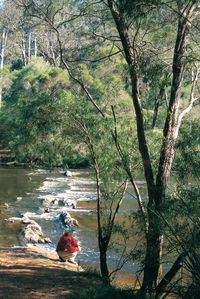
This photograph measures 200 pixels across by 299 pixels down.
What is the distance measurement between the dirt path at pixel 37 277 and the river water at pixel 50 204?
2.18 metres

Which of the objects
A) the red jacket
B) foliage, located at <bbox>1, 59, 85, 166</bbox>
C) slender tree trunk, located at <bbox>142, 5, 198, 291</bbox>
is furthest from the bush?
foliage, located at <bbox>1, 59, 85, 166</bbox>

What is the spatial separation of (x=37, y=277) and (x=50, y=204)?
11206 millimetres

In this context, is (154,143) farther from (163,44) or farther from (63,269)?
(63,269)

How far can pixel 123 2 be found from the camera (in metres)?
6.91

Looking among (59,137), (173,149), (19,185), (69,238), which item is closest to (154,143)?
(173,149)

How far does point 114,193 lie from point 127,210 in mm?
9117

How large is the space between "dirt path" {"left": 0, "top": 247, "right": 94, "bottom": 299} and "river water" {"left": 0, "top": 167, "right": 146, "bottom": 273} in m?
2.18

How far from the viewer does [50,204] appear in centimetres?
2006

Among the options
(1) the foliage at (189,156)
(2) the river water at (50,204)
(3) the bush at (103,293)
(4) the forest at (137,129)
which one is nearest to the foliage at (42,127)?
(4) the forest at (137,129)

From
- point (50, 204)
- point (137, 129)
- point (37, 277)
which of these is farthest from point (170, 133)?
point (50, 204)

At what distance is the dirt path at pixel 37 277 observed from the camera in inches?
308

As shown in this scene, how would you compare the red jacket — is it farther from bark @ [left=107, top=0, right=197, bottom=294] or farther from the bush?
the bush

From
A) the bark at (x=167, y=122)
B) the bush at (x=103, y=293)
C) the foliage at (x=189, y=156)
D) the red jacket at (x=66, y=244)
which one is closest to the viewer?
the bush at (x=103, y=293)

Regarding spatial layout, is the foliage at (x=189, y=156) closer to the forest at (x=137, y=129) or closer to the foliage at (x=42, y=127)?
the forest at (x=137, y=129)
